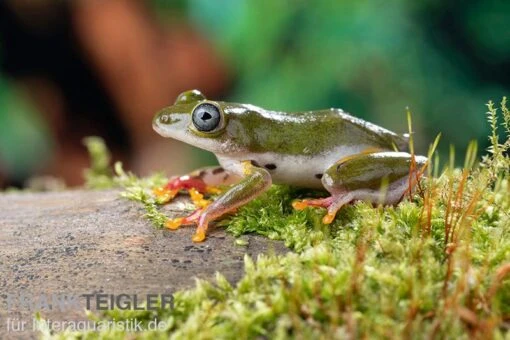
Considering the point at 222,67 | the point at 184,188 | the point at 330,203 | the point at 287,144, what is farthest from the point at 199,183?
the point at 222,67

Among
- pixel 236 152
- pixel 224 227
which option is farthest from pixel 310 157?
pixel 224 227

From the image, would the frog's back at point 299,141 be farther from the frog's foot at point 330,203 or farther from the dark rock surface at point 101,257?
the dark rock surface at point 101,257

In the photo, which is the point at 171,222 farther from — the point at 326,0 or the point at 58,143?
the point at 58,143

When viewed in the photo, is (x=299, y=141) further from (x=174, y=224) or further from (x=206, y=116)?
(x=174, y=224)

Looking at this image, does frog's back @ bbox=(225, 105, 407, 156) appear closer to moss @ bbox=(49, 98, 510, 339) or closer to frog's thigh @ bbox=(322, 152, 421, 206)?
frog's thigh @ bbox=(322, 152, 421, 206)

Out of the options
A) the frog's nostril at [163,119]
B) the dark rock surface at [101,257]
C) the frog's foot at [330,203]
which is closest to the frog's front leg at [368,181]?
the frog's foot at [330,203]

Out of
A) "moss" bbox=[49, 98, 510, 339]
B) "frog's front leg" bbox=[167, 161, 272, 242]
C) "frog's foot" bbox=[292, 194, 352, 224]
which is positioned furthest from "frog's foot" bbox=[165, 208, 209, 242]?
"frog's foot" bbox=[292, 194, 352, 224]

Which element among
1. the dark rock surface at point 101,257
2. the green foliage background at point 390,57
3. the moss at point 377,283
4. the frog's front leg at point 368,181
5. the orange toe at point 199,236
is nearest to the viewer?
the moss at point 377,283
